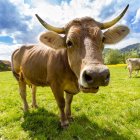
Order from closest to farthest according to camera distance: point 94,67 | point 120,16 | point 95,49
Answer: point 94,67, point 95,49, point 120,16

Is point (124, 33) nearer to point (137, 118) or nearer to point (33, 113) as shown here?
point (137, 118)

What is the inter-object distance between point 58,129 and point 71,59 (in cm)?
201

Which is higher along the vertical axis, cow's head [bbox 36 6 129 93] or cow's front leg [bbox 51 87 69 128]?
cow's head [bbox 36 6 129 93]

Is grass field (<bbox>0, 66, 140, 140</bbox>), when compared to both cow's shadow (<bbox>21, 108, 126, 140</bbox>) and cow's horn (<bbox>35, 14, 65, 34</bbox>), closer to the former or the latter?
cow's shadow (<bbox>21, 108, 126, 140</bbox>)

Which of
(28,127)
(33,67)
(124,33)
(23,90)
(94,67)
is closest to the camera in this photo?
(94,67)

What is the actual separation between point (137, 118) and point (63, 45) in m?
2.93

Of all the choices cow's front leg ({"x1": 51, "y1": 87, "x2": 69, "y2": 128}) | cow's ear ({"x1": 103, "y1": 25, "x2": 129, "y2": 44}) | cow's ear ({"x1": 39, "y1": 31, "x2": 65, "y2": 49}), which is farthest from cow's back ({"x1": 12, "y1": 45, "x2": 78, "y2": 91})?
cow's ear ({"x1": 103, "y1": 25, "x2": 129, "y2": 44})

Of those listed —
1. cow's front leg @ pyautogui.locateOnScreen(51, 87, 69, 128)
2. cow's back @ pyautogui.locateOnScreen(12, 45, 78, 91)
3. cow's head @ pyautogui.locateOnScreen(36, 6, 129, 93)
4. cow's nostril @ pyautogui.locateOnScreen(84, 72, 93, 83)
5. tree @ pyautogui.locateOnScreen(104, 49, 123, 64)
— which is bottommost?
tree @ pyautogui.locateOnScreen(104, 49, 123, 64)

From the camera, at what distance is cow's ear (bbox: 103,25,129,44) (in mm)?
6684

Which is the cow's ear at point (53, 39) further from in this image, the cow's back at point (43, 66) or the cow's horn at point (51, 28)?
the cow's back at point (43, 66)

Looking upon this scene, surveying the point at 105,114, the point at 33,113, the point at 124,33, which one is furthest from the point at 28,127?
the point at 124,33

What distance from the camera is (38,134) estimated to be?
6863 millimetres

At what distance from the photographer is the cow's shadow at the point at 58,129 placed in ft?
21.6

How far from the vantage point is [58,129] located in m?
7.07
